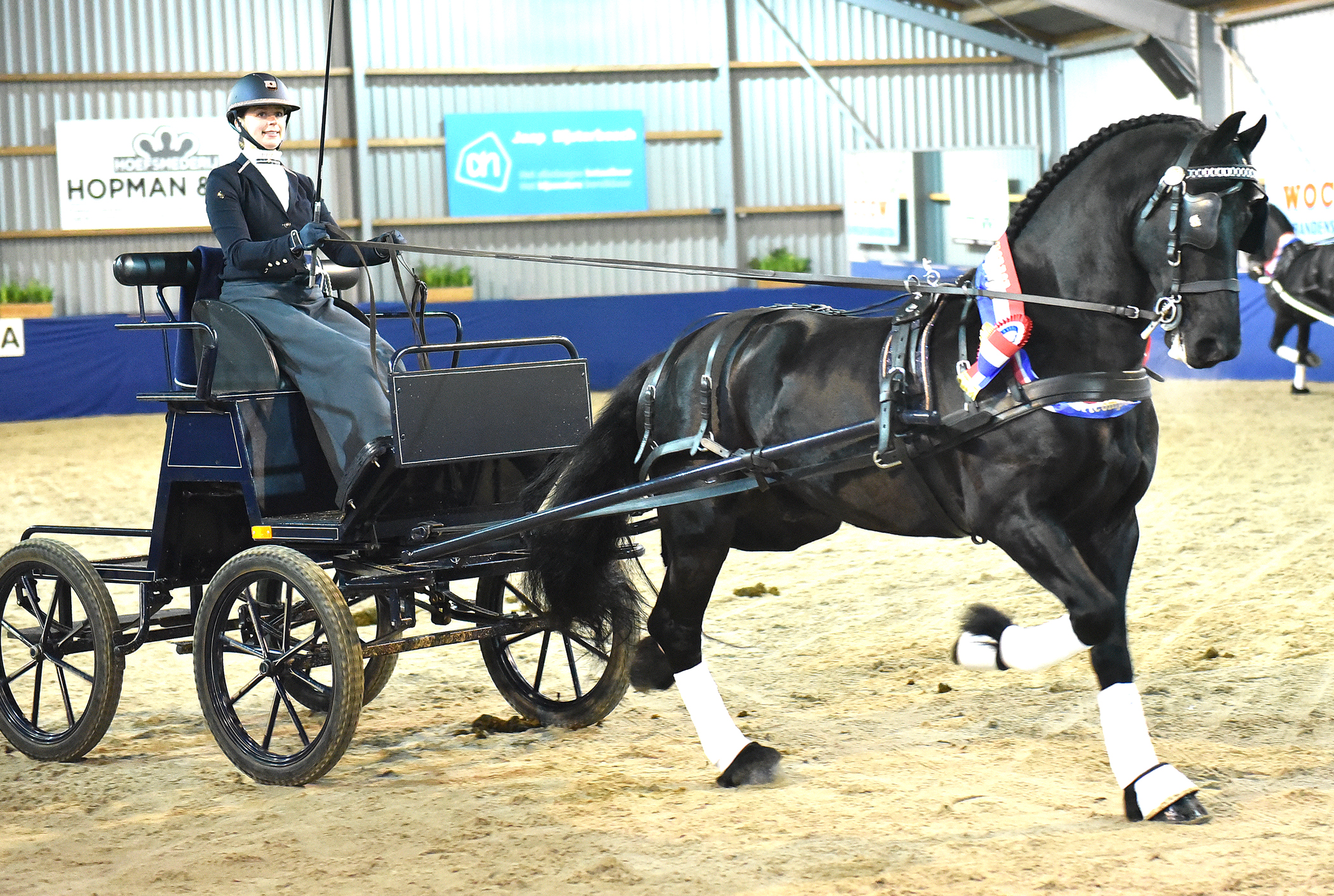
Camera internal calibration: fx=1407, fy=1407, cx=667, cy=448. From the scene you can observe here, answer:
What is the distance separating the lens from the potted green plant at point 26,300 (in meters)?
15.4

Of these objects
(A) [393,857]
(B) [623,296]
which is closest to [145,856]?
(A) [393,857]

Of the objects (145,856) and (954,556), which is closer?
(145,856)

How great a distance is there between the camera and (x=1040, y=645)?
3.31m

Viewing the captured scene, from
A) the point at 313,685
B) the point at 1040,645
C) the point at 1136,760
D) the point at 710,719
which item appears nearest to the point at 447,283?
the point at 313,685

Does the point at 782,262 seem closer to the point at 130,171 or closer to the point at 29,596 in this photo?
the point at 130,171

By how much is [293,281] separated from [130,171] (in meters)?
13.5

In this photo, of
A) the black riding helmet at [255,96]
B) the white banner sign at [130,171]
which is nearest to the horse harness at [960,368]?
the black riding helmet at [255,96]

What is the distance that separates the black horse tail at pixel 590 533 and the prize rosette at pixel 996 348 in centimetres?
111

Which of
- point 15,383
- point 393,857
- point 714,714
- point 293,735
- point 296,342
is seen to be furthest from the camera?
point 15,383

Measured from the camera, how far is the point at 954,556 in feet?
21.9

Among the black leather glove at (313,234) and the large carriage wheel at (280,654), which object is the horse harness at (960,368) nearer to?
the large carriage wheel at (280,654)

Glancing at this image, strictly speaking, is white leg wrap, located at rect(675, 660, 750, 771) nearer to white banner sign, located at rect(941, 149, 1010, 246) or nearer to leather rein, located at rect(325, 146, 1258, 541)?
leather rein, located at rect(325, 146, 1258, 541)

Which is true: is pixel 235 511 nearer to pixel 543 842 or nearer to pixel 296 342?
pixel 296 342

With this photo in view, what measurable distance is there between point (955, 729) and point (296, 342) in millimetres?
2226
